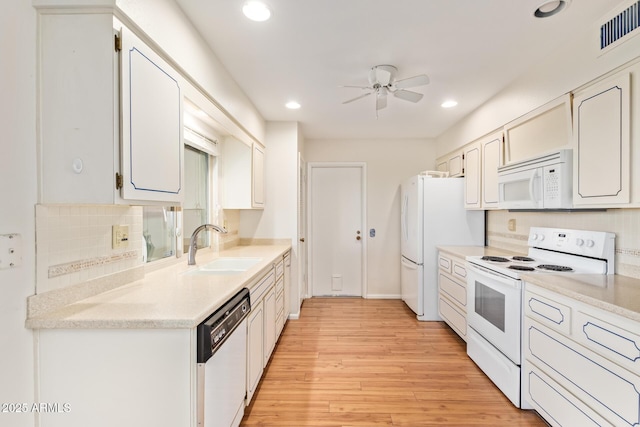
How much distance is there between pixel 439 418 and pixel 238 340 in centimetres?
139

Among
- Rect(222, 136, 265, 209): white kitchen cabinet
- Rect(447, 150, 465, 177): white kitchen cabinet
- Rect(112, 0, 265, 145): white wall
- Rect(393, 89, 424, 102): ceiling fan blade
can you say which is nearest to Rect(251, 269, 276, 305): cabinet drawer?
Rect(222, 136, 265, 209): white kitchen cabinet

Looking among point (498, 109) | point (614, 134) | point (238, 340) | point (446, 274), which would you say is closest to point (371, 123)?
point (498, 109)

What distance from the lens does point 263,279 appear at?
2246 millimetres

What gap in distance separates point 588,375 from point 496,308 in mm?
810

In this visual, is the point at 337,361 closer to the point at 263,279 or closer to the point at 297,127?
the point at 263,279

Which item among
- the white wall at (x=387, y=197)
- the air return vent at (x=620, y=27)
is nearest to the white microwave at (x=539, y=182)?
the air return vent at (x=620, y=27)

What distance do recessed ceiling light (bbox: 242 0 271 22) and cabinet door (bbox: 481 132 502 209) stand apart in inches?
93.0

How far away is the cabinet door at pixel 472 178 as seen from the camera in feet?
10.8

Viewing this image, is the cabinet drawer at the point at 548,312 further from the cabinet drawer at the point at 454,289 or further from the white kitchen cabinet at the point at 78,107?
the white kitchen cabinet at the point at 78,107

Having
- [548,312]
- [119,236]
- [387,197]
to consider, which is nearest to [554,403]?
[548,312]

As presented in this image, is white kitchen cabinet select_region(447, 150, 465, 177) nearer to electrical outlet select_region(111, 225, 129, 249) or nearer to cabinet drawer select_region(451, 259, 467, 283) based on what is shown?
cabinet drawer select_region(451, 259, 467, 283)

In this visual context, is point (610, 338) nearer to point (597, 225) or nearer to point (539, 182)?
point (597, 225)

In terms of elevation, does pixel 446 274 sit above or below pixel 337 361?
above

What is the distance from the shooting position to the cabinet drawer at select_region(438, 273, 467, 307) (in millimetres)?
2945
